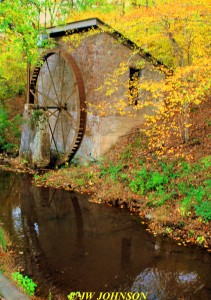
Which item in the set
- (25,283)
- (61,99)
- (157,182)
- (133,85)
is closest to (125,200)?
(157,182)

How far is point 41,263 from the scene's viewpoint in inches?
206

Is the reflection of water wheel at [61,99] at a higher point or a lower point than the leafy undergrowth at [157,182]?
higher

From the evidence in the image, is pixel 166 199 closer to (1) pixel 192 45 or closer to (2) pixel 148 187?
(2) pixel 148 187

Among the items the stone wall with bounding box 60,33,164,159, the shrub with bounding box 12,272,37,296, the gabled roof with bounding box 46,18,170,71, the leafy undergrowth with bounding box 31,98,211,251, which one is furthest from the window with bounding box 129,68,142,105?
the shrub with bounding box 12,272,37,296

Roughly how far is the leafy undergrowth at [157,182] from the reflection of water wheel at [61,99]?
1411mm

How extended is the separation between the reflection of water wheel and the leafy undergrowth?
1411mm

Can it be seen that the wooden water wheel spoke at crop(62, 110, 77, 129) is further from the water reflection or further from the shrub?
the shrub

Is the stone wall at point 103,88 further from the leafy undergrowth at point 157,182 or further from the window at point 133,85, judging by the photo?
the leafy undergrowth at point 157,182

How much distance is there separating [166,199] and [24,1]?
5.70 meters

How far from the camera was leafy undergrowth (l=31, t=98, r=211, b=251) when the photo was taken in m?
6.56

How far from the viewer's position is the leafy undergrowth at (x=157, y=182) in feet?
21.5

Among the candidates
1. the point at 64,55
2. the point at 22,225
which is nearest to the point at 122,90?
the point at 64,55

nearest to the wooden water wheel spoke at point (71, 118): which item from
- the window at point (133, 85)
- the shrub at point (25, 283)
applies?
the window at point (133, 85)

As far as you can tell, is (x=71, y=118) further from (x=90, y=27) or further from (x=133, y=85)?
(x=90, y=27)
